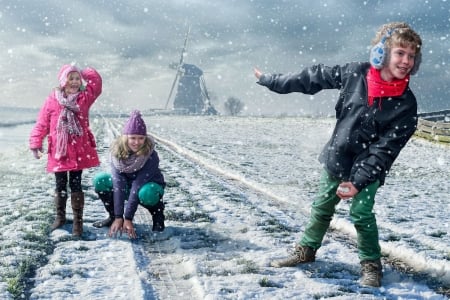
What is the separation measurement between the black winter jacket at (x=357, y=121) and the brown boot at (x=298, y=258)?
782mm

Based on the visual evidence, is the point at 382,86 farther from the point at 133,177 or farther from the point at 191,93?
the point at 191,93

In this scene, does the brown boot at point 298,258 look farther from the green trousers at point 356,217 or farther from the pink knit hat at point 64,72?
the pink knit hat at point 64,72

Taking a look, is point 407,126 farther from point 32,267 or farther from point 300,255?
point 32,267

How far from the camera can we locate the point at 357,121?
349 centimetres

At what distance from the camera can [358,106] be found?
3.48m

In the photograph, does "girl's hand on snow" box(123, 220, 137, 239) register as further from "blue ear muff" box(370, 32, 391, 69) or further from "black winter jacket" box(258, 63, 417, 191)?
"blue ear muff" box(370, 32, 391, 69)

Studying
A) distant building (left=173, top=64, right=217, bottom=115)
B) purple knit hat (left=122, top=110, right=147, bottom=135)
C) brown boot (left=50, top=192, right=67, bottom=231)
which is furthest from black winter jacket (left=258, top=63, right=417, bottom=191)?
distant building (left=173, top=64, right=217, bottom=115)

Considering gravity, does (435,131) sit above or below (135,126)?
below

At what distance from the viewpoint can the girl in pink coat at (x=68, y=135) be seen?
15.4ft

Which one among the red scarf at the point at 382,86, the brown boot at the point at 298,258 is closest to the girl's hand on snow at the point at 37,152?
the brown boot at the point at 298,258

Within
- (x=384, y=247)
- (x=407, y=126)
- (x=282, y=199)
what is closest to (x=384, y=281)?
(x=384, y=247)

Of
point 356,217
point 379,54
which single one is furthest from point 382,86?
point 356,217

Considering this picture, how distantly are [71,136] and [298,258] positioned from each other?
2667mm

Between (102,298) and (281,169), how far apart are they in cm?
861
